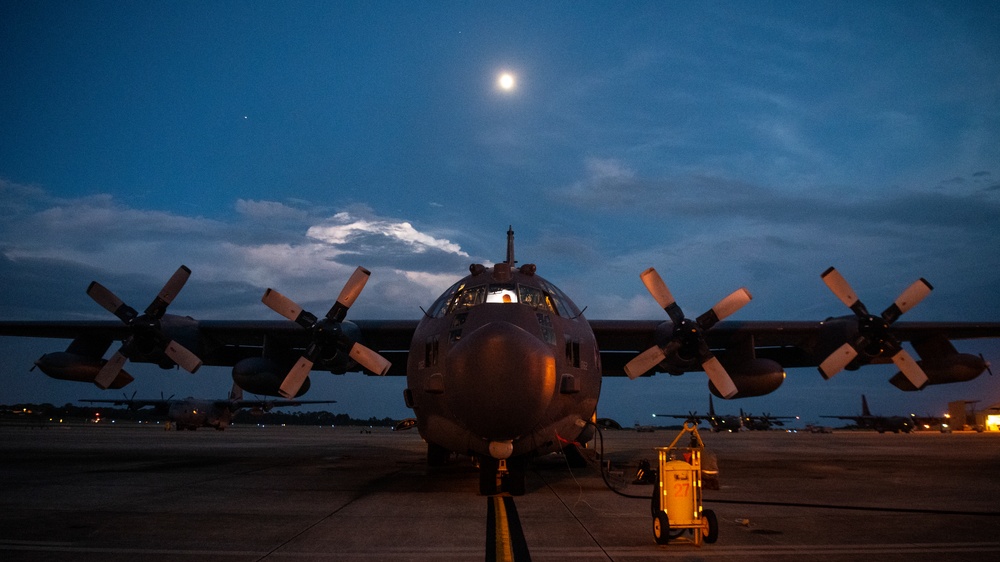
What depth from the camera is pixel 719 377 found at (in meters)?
15.6

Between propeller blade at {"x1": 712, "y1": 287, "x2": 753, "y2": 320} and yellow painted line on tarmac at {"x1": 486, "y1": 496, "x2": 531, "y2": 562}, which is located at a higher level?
Answer: propeller blade at {"x1": 712, "y1": 287, "x2": 753, "y2": 320}

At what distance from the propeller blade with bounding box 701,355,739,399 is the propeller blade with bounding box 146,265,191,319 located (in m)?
13.8

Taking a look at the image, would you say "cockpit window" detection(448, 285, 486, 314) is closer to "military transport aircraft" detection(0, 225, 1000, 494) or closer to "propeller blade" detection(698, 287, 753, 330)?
"military transport aircraft" detection(0, 225, 1000, 494)

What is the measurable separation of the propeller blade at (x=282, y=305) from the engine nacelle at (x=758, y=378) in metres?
11.8

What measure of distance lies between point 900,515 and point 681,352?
701 cm

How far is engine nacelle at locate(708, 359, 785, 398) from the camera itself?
685 inches

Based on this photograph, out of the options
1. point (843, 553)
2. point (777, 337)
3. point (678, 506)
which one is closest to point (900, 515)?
point (843, 553)

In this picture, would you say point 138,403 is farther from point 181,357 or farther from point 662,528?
point 662,528

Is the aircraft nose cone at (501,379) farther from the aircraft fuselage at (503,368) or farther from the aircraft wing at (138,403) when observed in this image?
the aircraft wing at (138,403)

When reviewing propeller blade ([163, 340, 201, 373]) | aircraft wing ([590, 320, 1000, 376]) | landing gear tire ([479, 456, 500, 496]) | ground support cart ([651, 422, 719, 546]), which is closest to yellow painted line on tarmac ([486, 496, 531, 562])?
landing gear tire ([479, 456, 500, 496])

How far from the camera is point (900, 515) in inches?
352

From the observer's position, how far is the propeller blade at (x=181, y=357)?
17.0 m

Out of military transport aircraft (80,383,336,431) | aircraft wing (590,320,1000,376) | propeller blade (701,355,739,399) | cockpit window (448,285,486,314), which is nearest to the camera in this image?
cockpit window (448,285,486,314)

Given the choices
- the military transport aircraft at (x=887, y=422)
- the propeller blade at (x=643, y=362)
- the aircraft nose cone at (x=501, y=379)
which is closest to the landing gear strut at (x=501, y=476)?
the aircraft nose cone at (x=501, y=379)
